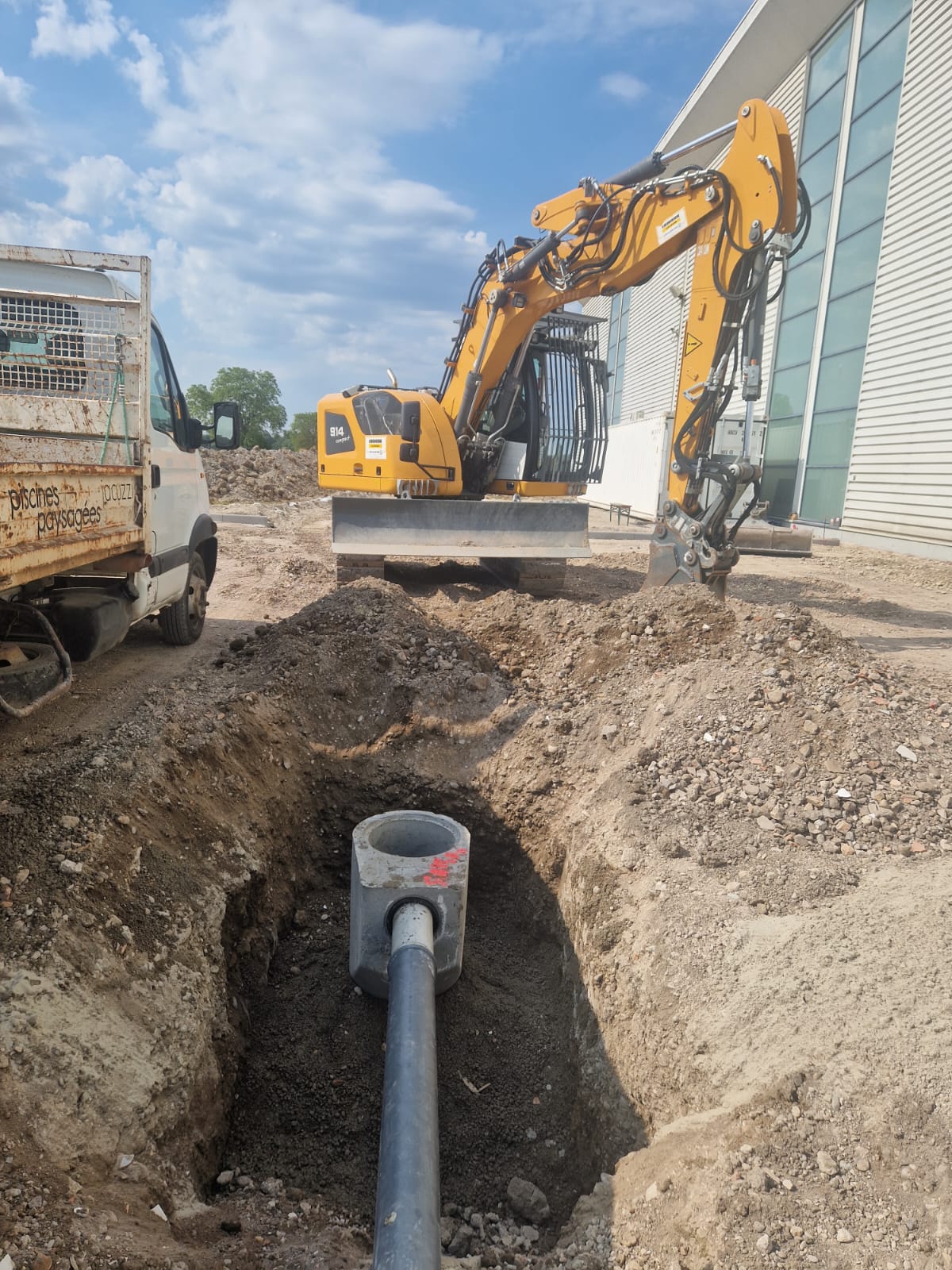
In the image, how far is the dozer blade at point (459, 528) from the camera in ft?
28.3

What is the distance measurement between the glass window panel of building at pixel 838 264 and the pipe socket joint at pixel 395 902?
14250mm

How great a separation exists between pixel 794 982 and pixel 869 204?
16.2m

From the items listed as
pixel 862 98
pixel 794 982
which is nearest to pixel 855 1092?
pixel 794 982

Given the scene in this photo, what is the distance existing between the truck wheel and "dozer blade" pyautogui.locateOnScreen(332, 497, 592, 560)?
6.16 ft

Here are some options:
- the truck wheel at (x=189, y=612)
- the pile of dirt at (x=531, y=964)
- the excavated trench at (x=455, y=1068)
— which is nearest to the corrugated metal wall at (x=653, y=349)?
the truck wheel at (x=189, y=612)

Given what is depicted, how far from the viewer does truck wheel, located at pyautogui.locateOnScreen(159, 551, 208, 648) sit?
6465 millimetres

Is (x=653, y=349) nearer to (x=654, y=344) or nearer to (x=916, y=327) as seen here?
(x=654, y=344)

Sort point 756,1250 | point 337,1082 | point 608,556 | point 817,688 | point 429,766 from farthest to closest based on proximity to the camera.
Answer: point 608,556 < point 429,766 < point 817,688 < point 337,1082 < point 756,1250

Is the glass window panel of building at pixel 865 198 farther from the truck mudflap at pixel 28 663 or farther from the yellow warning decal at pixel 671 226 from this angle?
the truck mudflap at pixel 28 663

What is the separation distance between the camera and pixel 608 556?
524 inches

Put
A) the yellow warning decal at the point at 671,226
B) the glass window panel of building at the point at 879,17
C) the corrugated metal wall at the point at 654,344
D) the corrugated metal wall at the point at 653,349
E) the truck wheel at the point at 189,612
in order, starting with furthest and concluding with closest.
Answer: the corrugated metal wall at the point at 654,344 < the corrugated metal wall at the point at 653,349 < the glass window panel of building at the point at 879,17 < the yellow warning decal at the point at 671,226 < the truck wheel at the point at 189,612

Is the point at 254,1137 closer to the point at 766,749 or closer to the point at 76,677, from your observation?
the point at 766,749

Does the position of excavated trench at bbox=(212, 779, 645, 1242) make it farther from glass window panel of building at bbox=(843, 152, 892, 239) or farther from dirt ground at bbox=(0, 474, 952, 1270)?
glass window panel of building at bbox=(843, 152, 892, 239)

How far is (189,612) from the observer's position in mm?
6641
